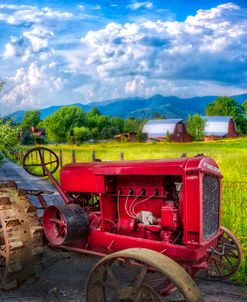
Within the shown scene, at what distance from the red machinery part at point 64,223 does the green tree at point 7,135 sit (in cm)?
1101

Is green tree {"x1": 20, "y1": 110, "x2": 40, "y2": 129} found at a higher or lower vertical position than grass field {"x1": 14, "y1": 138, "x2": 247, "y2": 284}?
higher

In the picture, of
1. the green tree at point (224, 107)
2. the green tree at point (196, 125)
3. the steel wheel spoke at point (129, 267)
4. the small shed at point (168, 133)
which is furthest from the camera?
the green tree at point (224, 107)

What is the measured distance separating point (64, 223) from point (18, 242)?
545 mm

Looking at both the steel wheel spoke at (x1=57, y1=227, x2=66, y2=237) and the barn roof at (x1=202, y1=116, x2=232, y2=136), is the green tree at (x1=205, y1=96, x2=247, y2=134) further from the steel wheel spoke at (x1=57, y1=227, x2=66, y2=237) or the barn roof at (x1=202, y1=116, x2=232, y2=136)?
the steel wheel spoke at (x1=57, y1=227, x2=66, y2=237)

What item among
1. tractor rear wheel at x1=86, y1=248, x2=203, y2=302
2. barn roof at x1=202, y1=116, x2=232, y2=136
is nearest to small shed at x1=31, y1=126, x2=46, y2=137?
barn roof at x1=202, y1=116, x2=232, y2=136

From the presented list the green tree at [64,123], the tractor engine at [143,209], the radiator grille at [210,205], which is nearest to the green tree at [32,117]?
the green tree at [64,123]

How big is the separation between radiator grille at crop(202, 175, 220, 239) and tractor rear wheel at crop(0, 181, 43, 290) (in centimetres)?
193

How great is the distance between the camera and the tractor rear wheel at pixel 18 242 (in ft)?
15.8

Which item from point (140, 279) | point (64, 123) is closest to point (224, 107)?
point (64, 123)

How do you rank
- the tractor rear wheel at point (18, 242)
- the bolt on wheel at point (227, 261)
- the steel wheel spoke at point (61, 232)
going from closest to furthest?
the tractor rear wheel at point (18, 242) → the steel wheel spoke at point (61, 232) → the bolt on wheel at point (227, 261)

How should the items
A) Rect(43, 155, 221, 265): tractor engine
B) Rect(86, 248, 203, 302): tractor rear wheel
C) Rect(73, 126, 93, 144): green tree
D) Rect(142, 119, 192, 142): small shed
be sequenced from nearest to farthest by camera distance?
1. Rect(86, 248, 203, 302): tractor rear wheel
2. Rect(43, 155, 221, 265): tractor engine
3. Rect(142, 119, 192, 142): small shed
4. Rect(73, 126, 93, 144): green tree

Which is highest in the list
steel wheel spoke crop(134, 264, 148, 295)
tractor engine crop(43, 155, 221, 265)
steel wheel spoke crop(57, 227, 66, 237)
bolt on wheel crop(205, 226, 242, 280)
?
tractor engine crop(43, 155, 221, 265)

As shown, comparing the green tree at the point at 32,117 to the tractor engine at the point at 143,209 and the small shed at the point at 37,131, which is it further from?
the tractor engine at the point at 143,209

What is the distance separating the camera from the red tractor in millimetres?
3844
